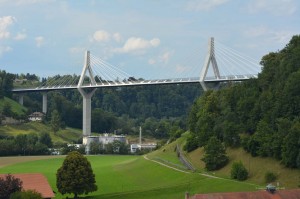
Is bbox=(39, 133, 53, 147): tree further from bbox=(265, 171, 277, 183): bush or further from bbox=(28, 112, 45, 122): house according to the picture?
bbox=(265, 171, 277, 183): bush

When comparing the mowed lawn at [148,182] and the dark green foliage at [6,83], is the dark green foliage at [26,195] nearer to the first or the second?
the mowed lawn at [148,182]

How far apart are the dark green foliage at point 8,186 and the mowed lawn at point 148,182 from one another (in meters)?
8.03

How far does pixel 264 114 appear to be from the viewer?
2297 inches

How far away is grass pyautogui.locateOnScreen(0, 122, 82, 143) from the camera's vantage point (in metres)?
128

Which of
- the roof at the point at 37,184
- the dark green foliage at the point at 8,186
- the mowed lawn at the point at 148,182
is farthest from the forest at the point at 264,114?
the dark green foliage at the point at 8,186

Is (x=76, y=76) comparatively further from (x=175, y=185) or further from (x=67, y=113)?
(x=175, y=185)

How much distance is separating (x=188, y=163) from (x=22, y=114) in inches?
3253

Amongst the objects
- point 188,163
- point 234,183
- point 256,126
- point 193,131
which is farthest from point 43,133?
point 234,183

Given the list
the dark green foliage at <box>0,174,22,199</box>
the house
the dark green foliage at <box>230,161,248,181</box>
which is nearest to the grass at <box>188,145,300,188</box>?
the dark green foliage at <box>230,161,248,181</box>

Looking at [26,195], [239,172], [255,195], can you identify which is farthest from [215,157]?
[255,195]

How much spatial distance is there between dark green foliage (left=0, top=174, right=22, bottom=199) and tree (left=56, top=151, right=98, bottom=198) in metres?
5.77

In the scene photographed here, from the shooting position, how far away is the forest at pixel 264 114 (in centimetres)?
5225

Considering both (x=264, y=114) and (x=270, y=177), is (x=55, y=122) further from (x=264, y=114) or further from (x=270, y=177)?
(x=270, y=177)

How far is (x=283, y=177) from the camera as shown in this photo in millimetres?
49250
